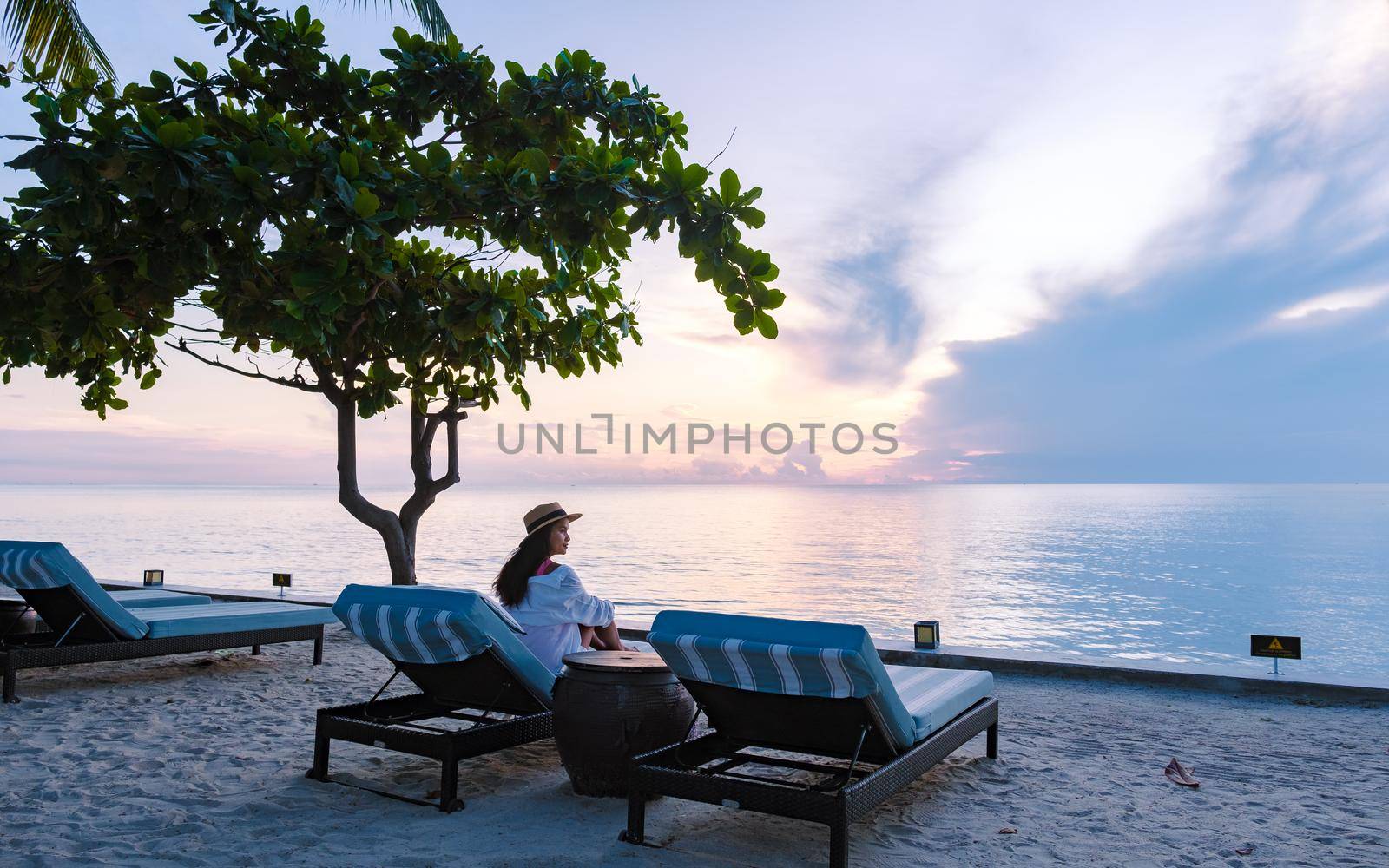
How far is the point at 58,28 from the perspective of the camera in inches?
394

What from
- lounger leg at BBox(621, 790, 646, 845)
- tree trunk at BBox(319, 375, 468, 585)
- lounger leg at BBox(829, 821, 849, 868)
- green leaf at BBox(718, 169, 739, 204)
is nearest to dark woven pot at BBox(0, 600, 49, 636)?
tree trunk at BBox(319, 375, 468, 585)

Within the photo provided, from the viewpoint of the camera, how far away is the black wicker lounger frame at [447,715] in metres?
3.95

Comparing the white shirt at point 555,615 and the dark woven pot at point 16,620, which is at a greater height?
the white shirt at point 555,615

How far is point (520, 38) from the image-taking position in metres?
13.0

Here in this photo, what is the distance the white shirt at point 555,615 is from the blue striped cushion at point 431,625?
1.20 feet

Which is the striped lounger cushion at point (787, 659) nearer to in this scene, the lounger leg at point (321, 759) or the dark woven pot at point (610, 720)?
the dark woven pot at point (610, 720)

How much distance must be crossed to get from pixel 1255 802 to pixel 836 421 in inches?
1708

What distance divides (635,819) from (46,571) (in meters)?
4.36

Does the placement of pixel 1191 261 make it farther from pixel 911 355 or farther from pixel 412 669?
pixel 412 669

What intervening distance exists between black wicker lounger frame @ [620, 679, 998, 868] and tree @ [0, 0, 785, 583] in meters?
1.70

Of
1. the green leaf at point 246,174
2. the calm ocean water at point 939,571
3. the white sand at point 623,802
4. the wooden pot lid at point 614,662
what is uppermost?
the green leaf at point 246,174

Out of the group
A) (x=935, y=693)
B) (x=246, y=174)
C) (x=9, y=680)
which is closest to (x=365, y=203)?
(x=246, y=174)

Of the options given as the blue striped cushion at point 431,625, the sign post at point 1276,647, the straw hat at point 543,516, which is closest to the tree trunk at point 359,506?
the straw hat at point 543,516

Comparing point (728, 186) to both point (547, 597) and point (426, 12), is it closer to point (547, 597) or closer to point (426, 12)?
point (547, 597)
